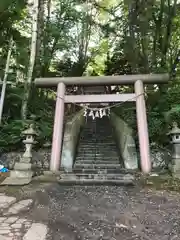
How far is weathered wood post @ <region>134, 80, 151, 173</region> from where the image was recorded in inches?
257

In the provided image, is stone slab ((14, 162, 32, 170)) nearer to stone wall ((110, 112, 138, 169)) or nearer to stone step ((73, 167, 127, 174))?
stone step ((73, 167, 127, 174))

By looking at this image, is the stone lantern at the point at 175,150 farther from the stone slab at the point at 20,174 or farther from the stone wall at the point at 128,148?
the stone slab at the point at 20,174

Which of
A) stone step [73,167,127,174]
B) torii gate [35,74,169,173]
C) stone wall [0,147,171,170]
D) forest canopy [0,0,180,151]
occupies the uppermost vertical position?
forest canopy [0,0,180,151]

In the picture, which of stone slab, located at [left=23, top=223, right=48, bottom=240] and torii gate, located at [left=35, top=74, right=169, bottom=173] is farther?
torii gate, located at [left=35, top=74, right=169, bottom=173]

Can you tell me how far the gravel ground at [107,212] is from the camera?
10.3ft

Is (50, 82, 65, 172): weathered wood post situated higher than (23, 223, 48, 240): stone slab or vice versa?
(50, 82, 65, 172): weathered wood post

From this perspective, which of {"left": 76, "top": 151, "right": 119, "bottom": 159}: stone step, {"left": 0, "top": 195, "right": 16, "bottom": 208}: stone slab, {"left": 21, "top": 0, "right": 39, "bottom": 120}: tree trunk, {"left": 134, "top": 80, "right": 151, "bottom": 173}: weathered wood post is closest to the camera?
{"left": 0, "top": 195, "right": 16, "bottom": 208}: stone slab

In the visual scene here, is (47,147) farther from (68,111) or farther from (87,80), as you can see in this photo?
(68,111)

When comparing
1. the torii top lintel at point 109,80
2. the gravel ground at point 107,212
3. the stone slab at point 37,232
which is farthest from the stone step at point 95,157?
the stone slab at point 37,232

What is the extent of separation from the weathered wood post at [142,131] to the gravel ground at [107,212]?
1318 millimetres

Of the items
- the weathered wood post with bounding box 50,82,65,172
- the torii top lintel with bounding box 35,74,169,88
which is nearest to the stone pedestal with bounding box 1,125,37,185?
the weathered wood post with bounding box 50,82,65,172

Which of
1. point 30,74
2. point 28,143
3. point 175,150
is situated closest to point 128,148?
point 175,150

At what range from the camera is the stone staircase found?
5.70 metres

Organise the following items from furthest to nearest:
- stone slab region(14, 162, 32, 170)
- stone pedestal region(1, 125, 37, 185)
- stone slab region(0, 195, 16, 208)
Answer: stone slab region(14, 162, 32, 170) < stone pedestal region(1, 125, 37, 185) < stone slab region(0, 195, 16, 208)
